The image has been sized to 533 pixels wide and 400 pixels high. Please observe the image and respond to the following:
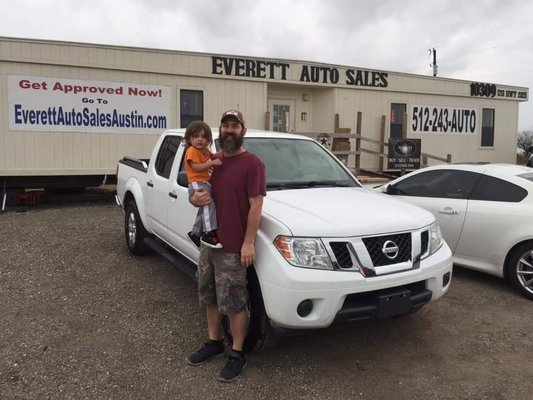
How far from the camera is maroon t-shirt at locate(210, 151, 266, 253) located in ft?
10.4

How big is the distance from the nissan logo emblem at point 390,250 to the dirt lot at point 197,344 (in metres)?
0.85

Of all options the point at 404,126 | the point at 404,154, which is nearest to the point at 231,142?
the point at 404,154

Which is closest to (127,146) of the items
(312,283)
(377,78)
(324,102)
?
(324,102)

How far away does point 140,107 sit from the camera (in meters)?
11.0

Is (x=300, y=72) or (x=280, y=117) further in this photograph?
(x=280, y=117)

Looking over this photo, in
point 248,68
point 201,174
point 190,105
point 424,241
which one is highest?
point 248,68

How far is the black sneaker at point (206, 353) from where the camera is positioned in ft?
11.6

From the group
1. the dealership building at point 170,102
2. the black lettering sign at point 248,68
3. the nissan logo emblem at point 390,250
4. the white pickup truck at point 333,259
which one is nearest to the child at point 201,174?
the white pickup truck at point 333,259

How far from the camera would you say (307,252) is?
3.19m

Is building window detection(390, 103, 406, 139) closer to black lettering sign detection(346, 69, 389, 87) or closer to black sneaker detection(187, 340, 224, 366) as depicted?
black lettering sign detection(346, 69, 389, 87)

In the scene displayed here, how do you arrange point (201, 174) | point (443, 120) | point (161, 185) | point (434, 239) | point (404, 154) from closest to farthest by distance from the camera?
point (201, 174), point (434, 239), point (161, 185), point (404, 154), point (443, 120)

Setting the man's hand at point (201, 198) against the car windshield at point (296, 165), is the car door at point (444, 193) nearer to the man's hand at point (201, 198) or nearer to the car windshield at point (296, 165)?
the car windshield at point (296, 165)

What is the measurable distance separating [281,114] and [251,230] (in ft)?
34.4

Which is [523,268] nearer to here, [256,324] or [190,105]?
[256,324]
